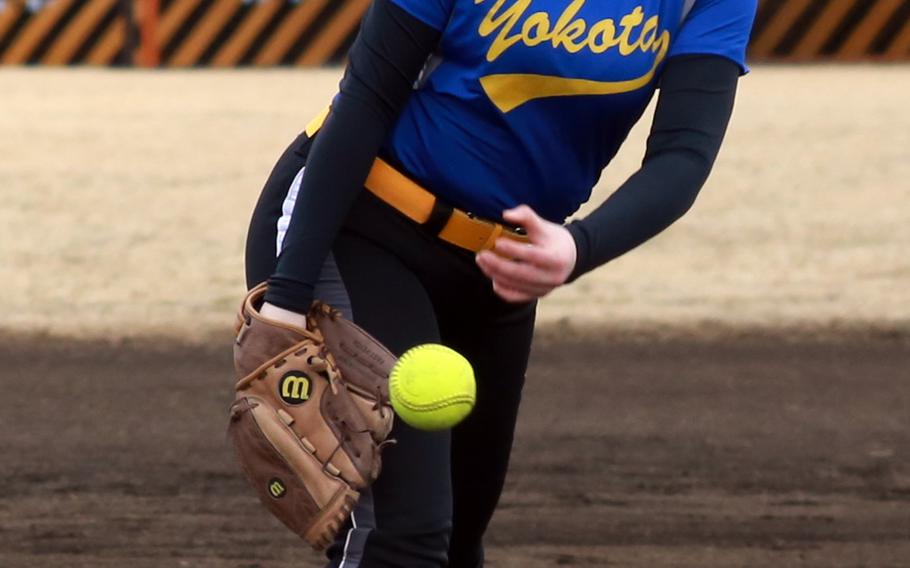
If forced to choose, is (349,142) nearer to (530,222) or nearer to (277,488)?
(530,222)

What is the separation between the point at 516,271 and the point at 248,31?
42.6ft

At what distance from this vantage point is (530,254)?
2.34 m

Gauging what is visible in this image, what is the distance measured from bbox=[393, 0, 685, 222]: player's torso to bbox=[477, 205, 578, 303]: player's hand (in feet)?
1.06

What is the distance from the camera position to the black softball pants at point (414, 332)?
2.61m

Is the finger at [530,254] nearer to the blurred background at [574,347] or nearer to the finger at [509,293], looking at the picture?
the finger at [509,293]

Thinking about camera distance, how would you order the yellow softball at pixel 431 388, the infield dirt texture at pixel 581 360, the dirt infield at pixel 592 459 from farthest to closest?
the infield dirt texture at pixel 581 360
the dirt infield at pixel 592 459
the yellow softball at pixel 431 388

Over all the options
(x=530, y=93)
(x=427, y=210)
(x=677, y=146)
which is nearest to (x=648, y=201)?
(x=677, y=146)

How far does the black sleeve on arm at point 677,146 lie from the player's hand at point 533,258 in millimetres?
165

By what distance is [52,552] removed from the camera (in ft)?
14.1

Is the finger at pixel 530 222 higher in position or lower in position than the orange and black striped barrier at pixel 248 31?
higher

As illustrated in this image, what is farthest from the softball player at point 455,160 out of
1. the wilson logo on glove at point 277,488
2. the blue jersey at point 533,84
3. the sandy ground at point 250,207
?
the sandy ground at point 250,207

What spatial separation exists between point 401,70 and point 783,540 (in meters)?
2.37

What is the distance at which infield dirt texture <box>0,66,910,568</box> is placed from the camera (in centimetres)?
454

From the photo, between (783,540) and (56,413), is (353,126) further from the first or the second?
(56,413)
